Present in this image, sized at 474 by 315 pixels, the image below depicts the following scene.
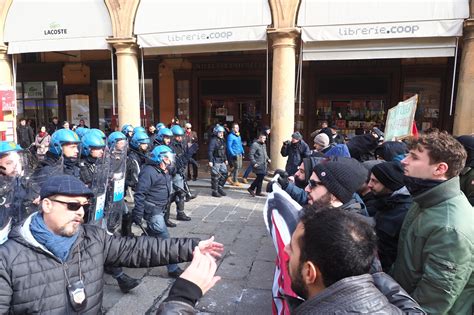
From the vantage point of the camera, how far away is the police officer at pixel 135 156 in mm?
6141

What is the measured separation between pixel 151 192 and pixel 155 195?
6 centimetres

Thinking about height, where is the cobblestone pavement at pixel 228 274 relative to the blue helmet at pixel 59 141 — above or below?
below

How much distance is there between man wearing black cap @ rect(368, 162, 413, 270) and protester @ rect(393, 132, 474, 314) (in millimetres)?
179

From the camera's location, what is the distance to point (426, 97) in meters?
12.0

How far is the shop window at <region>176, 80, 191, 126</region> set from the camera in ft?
45.1

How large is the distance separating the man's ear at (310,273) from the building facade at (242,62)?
8.23 m

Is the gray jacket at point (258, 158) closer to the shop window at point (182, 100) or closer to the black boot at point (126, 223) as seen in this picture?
the black boot at point (126, 223)

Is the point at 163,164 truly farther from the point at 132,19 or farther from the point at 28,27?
the point at 28,27

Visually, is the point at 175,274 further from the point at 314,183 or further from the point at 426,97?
the point at 426,97

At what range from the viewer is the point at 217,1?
30.2ft

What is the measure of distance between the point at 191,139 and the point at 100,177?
6759mm

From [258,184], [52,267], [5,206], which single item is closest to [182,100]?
[258,184]

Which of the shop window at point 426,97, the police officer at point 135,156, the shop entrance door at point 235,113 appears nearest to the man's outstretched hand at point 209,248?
the police officer at point 135,156

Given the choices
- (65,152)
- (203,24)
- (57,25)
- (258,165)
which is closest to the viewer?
(65,152)
